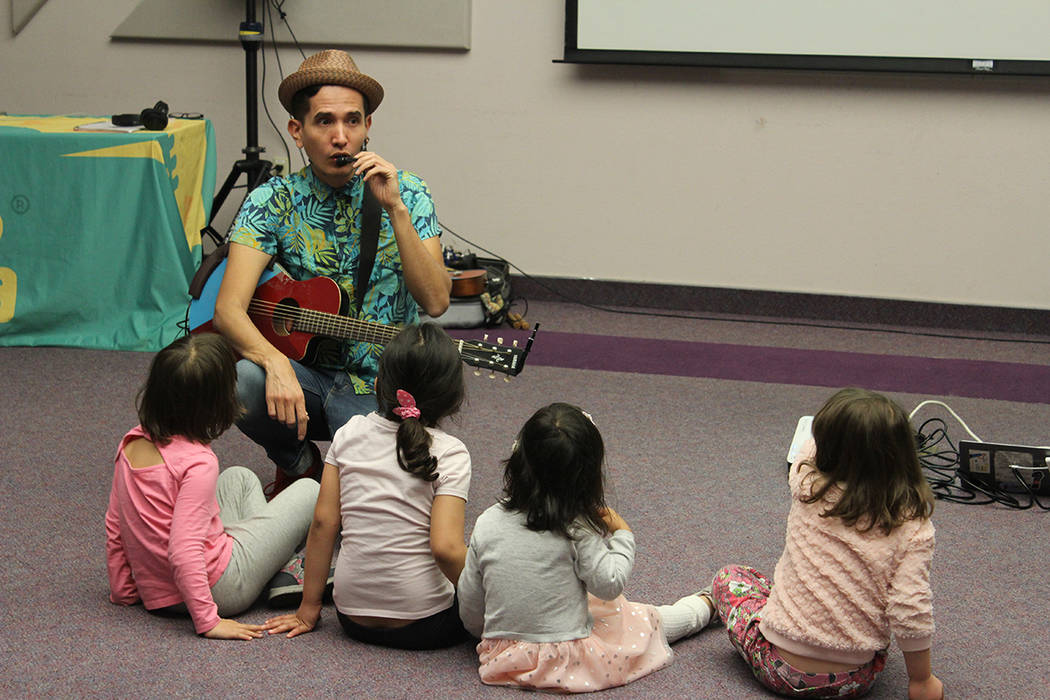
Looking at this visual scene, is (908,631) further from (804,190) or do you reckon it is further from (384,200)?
(804,190)

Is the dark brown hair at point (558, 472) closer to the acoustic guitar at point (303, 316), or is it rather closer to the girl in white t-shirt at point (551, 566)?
the girl in white t-shirt at point (551, 566)

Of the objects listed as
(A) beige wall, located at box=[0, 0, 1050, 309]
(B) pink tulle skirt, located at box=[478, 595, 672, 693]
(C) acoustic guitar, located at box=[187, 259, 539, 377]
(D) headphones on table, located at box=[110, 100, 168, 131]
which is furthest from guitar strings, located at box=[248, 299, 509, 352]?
(A) beige wall, located at box=[0, 0, 1050, 309]

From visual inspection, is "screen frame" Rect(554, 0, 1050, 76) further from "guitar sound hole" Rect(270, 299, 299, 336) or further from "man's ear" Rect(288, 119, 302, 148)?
"guitar sound hole" Rect(270, 299, 299, 336)

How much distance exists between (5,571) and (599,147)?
3.04 meters

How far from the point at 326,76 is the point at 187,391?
0.76 meters

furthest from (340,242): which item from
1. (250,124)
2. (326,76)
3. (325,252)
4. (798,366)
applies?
(250,124)

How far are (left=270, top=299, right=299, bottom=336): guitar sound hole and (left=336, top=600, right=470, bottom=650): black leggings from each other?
0.71 meters

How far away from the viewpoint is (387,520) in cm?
179

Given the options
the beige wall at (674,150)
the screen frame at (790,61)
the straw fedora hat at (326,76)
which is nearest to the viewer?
the straw fedora hat at (326,76)

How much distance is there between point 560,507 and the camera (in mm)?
1671

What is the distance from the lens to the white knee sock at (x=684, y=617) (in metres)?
1.91

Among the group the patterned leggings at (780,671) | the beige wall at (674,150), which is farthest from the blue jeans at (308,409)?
the beige wall at (674,150)

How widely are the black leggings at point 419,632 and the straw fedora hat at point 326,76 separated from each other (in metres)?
1.08

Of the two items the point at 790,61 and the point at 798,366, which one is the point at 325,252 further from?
the point at 790,61
